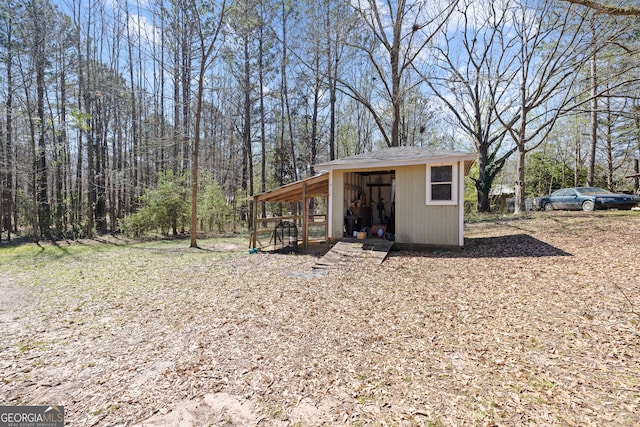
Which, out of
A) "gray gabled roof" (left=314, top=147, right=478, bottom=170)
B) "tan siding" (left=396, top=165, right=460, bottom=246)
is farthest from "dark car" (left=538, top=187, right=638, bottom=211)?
"tan siding" (left=396, top=165, right=460, bottom=246)

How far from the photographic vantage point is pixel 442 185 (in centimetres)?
782

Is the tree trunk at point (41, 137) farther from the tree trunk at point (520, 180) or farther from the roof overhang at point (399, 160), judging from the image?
the tree trunk at point (520, 180)

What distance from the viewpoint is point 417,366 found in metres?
2.78

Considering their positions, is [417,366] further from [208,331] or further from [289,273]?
[289,273]

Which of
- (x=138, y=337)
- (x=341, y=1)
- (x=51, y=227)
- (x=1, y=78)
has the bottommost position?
(x=138, y=337)

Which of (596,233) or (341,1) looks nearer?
(596,233)

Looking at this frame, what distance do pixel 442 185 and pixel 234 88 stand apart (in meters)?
14.5

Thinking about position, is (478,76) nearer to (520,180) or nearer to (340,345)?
(520,180)

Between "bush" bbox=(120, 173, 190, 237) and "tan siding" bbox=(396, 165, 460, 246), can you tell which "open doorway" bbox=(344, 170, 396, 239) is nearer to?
"tan siding" bbox=(396, 165, 460, 246)

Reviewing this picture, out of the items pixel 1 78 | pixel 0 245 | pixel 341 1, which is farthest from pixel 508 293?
pixel 1 78

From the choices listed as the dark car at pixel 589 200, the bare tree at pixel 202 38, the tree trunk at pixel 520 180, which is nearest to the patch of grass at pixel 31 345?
the bare tree at pixel 202 38

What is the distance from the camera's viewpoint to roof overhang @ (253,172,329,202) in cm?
916

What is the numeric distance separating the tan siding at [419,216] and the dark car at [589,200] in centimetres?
816

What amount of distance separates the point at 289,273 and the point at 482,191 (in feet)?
45.7
